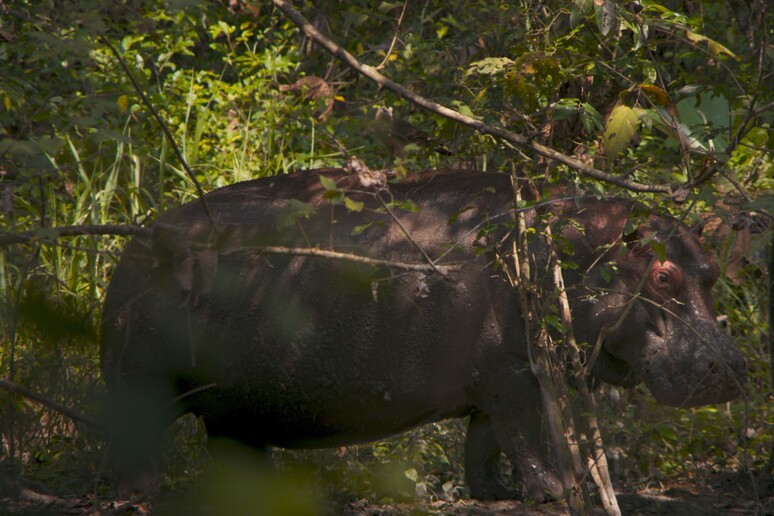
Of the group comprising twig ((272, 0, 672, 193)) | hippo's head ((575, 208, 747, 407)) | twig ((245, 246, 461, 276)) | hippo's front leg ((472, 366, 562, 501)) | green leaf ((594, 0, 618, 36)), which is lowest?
hippo's front leg ((472, 366, 562, 501))

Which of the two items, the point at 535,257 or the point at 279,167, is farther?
the point at 279,167

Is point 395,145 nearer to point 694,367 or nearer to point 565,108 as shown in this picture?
point 565,108

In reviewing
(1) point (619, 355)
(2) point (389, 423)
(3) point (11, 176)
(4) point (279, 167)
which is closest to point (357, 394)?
(2) point (389, 423)

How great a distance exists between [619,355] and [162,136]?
3791mm

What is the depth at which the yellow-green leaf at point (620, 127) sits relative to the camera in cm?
362

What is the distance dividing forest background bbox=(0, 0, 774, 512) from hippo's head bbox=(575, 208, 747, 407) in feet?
0.58

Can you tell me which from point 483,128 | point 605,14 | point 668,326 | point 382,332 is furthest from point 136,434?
point 605,14

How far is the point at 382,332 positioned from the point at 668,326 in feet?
4.26

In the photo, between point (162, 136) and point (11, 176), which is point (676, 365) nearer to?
point (162, 136)

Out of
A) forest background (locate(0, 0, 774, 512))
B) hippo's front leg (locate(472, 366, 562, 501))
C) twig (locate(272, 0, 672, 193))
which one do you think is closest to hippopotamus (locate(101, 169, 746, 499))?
hippo's front leg (locate(472, 366, 562, 501))

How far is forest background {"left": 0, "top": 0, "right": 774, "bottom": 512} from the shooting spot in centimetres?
368

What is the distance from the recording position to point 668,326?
496cm

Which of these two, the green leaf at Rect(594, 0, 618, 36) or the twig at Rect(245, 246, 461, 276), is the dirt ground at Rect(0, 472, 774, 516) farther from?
the green leaf at Rect(594, 0, 618, 36)

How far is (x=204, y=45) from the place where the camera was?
10.3 metres
